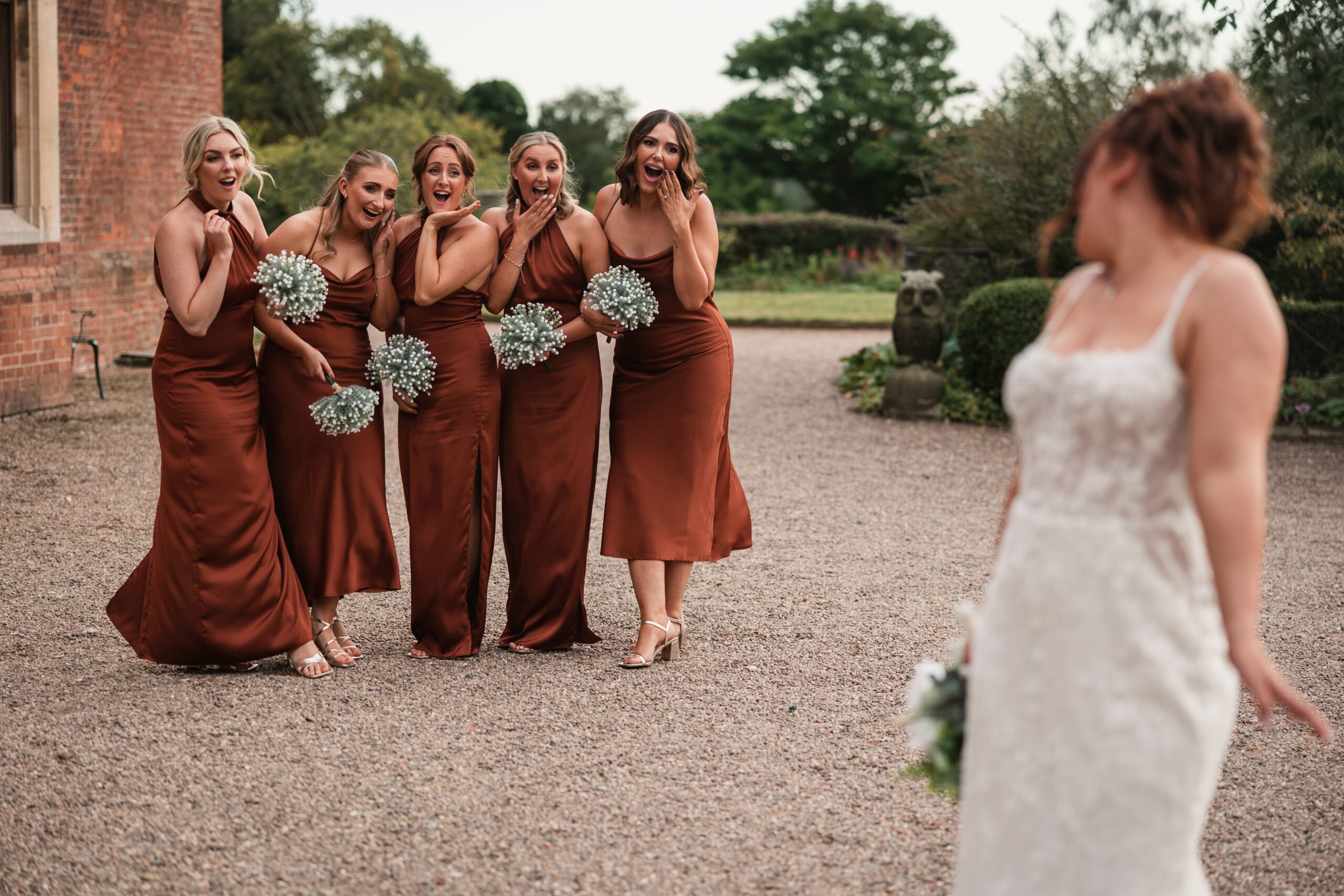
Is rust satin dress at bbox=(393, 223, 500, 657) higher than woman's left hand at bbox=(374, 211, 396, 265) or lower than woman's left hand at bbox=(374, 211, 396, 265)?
lower

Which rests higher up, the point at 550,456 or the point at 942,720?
the point at 550,456

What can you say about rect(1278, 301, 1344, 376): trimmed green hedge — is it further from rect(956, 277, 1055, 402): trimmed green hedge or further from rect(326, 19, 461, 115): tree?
rect(326, 19, 461, 115): tree

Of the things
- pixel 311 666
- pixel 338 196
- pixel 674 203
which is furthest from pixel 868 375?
pixel 311 666

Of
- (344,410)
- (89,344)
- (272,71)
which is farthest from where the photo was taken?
(272,71)

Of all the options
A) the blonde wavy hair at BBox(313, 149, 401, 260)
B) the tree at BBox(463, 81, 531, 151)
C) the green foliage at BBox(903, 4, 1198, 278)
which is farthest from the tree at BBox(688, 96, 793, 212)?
the blonde wavy hair at BBox(313, 149, 401, 260)

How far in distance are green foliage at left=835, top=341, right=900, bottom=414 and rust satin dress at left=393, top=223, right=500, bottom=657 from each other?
795cm

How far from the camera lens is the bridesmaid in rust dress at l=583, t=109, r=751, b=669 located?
17.3ft

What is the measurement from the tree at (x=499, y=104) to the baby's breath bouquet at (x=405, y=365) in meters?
37.5

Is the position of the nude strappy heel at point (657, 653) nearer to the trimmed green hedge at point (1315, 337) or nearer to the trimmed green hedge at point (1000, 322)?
the trimmed green hedge at point (1000, 322)

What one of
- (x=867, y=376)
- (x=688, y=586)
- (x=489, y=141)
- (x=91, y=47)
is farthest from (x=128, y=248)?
(x=489, y=141)

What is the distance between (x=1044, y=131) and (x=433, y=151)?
35.6 feet

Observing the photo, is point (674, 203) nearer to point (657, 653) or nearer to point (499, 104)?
point (657, 653)

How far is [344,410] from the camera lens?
500 centimetres

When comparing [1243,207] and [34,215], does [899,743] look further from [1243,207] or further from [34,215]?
[34,215]
